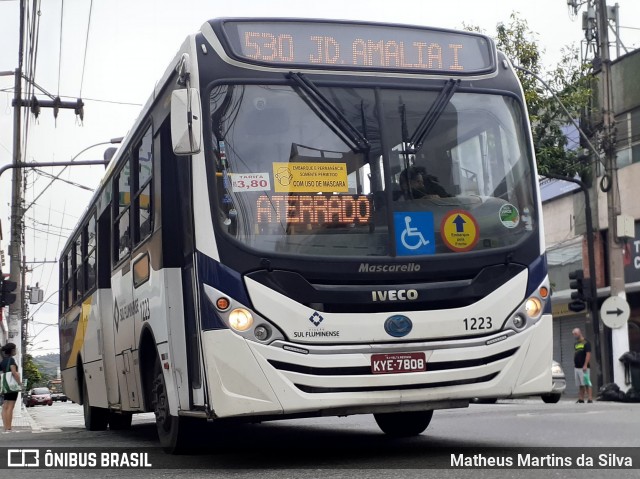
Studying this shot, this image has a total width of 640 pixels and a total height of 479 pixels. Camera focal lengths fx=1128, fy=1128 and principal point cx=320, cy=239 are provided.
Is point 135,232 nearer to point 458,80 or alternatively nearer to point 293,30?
point 293,30

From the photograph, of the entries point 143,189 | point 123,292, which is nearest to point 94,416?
point 123,292

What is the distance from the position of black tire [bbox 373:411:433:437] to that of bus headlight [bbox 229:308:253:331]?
376 centimetres

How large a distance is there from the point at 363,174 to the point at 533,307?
1716mm

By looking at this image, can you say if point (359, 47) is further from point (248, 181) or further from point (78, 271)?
point (78, 271)

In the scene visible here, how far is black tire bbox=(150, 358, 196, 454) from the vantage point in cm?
952

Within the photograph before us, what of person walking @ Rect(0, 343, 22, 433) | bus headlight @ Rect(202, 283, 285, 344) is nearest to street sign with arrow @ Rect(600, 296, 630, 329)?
person walking @ Rect(0, 343, 22, 433)

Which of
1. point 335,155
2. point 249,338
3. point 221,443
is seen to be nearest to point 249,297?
point 249,338

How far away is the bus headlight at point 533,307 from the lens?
883cm

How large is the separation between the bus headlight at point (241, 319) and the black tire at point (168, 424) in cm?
162

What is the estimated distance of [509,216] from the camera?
29.4 feet

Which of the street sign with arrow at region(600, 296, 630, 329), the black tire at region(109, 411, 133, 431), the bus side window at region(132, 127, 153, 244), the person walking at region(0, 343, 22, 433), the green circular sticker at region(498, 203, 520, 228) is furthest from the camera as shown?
the street sign with arrow at region(600, 296, 630, 329)

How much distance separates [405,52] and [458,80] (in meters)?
0.49

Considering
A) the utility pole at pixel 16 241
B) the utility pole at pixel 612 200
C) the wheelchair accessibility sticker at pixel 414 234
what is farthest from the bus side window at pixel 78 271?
the utility pole at pixel 612 200

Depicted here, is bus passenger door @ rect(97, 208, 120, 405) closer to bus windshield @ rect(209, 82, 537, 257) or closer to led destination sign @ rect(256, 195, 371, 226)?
bus windshield @ rect(209, 82, 537, 257)
